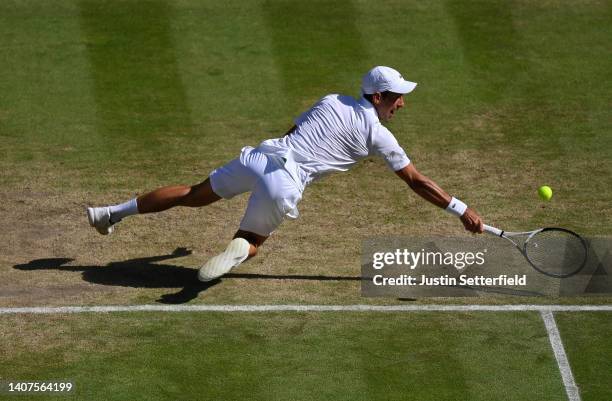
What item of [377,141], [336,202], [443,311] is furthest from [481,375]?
[336,202]

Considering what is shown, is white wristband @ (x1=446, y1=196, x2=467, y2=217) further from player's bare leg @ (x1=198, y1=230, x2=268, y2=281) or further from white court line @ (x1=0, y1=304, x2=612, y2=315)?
player's bare leg @ (x1=198, y1=230, x2=268, y2=281)

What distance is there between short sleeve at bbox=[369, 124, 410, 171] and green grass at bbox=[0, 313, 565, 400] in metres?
1.38

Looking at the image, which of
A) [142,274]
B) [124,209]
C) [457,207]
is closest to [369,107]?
[457,207]

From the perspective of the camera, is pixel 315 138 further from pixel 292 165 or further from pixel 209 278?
pixel 209 278

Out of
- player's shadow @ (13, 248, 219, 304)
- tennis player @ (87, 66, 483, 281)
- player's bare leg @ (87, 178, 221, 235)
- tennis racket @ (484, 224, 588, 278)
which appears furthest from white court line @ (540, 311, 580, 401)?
player's bare leg @ (87, 178, 221, 235)

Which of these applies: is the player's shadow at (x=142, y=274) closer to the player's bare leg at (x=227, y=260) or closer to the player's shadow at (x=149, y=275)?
the player's shadow at (x=149, y=275)

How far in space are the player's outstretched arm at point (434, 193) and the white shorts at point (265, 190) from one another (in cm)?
101

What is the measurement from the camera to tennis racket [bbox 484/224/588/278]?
11.1 meters

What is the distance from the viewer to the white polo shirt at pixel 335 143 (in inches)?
426

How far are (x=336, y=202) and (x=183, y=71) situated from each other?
3580 millimetres

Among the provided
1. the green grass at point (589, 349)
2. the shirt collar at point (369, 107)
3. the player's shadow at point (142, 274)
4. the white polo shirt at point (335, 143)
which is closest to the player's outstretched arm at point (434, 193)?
the white polo shirt at point (335, 143)

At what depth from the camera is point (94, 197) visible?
1273 cm

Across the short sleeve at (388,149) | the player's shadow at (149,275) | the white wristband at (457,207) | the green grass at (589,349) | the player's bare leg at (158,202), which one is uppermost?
the short sleeve at (388,149)
